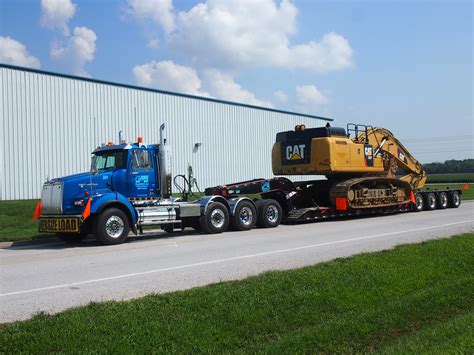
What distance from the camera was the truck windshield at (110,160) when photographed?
15750mm

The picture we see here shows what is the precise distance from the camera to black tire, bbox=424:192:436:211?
988 inches

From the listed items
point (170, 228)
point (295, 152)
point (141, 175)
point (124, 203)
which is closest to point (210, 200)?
point (170, 228)

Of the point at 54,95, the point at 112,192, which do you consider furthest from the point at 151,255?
the point at 54,95

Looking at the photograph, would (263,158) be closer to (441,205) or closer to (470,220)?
(441,205)

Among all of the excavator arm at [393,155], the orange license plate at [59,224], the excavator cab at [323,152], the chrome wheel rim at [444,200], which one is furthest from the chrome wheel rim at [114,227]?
the chrome wheel rim at [444,200]

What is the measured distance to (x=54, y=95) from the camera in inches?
1118

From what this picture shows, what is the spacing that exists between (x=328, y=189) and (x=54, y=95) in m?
16.1

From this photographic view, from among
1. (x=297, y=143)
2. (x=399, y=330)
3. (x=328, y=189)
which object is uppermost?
(x=297, y=143)

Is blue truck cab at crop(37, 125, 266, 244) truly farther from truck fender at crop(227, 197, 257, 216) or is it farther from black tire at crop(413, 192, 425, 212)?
black tire at crop(413, 192, 425, 212)

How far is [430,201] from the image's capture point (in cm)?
2522

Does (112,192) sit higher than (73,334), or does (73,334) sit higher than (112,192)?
(112,192)

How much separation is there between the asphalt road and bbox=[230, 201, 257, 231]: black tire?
683mm

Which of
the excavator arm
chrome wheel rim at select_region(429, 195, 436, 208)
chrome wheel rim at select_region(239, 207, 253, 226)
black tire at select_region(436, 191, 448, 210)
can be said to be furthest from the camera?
black tire at select_region(436, 191, 448, 210)

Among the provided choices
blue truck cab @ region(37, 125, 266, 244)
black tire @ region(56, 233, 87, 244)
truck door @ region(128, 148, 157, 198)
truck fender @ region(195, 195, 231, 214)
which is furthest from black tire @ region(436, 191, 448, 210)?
black tire @ region(56, 233, 87, 244)
